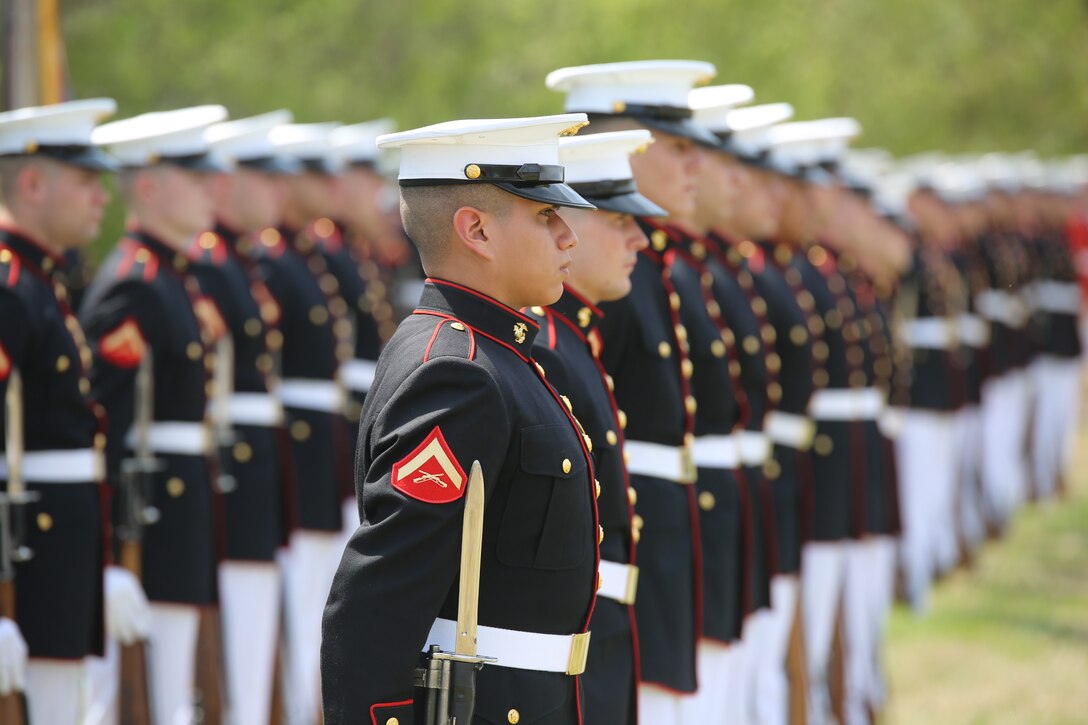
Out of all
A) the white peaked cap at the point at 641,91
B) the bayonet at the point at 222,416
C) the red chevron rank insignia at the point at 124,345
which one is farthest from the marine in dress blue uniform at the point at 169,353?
the white peaked cap at the point at 641,91

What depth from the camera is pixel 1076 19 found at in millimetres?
17453

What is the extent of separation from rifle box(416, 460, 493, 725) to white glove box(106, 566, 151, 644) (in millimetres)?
2488

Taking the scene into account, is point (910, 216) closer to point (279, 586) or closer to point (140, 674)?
point (279, 586)

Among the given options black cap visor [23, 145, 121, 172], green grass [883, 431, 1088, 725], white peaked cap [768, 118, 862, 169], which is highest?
white peaked cap [768, 118, 862, 169]

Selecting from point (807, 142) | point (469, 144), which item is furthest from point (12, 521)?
point (807, 142)

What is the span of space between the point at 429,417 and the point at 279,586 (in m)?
3.79

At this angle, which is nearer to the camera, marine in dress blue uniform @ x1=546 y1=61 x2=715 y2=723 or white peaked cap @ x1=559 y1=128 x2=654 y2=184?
white peaked cap @ x1=559 y1=128 x2=654 y2=184

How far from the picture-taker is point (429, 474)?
2.55m

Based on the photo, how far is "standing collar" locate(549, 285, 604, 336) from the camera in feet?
11.9

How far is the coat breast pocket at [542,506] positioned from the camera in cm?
270

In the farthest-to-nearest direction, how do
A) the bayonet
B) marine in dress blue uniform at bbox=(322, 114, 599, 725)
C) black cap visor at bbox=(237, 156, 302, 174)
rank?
1. black cap visor at bbox=(237, 156, 302, 174)
2. the bayonet
3. marine in dress blue uniform at bbox=(322, 114, 599, 725)

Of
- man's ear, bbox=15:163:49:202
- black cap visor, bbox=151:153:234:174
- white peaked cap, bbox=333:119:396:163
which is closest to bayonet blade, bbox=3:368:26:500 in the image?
man's ear, bbox=15:163:49:202

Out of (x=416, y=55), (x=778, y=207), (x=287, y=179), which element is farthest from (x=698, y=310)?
(x=416, y=55)

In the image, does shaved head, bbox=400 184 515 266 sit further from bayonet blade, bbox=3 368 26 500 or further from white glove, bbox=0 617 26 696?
→ white glove, bbox=0 617 26 696
